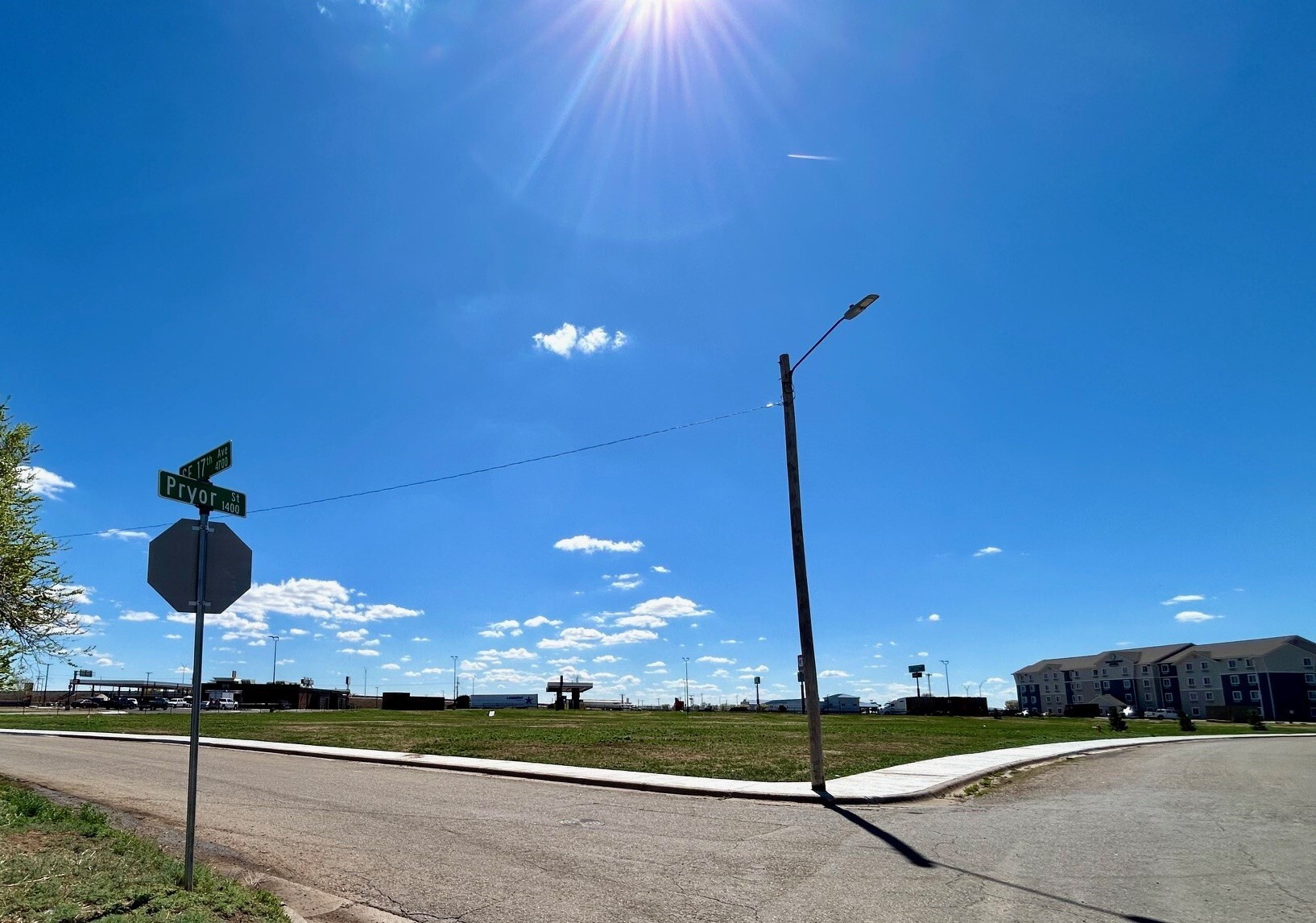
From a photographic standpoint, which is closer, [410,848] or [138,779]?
[410,848]

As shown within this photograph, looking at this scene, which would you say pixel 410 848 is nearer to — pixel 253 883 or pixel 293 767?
pixel 253 883

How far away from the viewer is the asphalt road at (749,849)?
7.41 metres

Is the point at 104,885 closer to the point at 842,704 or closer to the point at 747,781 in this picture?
the point at 747,781

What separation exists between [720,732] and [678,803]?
86.7 feet

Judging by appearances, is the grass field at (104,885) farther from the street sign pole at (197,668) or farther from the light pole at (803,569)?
the light pole at (803,569)

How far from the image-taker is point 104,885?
21.8 ft

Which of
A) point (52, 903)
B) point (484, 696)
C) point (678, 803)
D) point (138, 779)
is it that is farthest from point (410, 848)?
point (484, 696)

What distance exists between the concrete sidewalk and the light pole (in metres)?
0.79

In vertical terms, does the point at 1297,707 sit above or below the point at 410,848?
below

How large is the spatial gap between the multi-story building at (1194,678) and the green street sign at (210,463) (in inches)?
4693

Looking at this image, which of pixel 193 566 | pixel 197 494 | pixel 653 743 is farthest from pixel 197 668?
pixel 653 743

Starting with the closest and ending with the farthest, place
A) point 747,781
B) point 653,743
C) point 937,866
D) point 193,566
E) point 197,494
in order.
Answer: point 193,566, point 197,494, point 937,866, point 747,781, point 653,743

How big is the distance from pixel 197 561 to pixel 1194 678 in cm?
14585

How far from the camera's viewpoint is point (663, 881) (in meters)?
8.23
